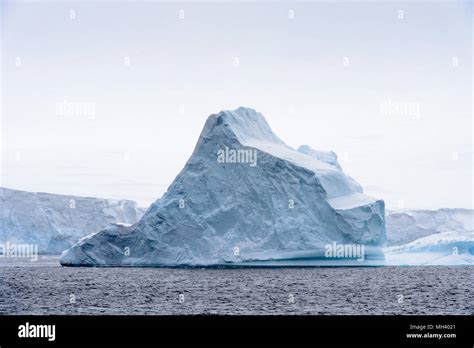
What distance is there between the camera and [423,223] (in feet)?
222

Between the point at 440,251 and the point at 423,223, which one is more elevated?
the point at 423,223

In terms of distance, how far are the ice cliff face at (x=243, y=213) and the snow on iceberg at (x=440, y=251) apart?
765 centimetres

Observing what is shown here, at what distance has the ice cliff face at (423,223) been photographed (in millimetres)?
65938

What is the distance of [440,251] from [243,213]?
55.3 ft

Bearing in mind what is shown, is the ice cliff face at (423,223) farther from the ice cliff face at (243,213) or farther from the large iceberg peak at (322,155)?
the ice cliff face at (243,213)

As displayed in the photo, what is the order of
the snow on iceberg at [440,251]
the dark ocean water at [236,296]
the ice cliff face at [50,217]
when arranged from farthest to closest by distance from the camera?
the ice cliff face at [50,217] → the snow on iceberg at [440,251] → the dark ocean water at [236,296]
